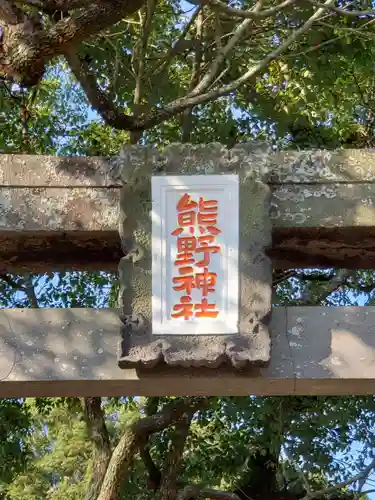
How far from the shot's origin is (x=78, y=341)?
2.81 m

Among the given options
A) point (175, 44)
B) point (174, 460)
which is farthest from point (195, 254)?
point (174, 460)

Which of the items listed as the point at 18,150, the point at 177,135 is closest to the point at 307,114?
the point at 177,135

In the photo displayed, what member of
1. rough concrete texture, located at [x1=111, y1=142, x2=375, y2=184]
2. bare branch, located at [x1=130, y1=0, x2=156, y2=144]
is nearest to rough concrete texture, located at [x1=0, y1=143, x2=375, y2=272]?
Answer: rough concrete texture, located at [x1=111, y1=142, x2=375, y2=184]

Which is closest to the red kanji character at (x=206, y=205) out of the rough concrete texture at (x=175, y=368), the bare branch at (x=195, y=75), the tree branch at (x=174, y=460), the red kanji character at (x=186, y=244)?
the red kanji character at (x=186, y=244)

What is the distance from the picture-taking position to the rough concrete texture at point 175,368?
274 cm

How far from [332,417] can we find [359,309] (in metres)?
2.71

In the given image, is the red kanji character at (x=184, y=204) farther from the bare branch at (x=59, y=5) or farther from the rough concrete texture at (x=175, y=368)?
the bare branch at (x=59, y=5)

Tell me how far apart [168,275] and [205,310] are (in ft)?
0.55

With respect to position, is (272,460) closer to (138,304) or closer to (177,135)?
(177,135)

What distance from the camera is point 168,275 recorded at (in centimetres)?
273

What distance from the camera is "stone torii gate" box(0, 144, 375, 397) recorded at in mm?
2689

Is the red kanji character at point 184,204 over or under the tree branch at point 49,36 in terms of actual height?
under

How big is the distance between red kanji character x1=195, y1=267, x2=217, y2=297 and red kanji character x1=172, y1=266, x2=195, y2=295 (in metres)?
0.02

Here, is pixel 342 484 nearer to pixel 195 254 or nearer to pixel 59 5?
pixel 195 254
